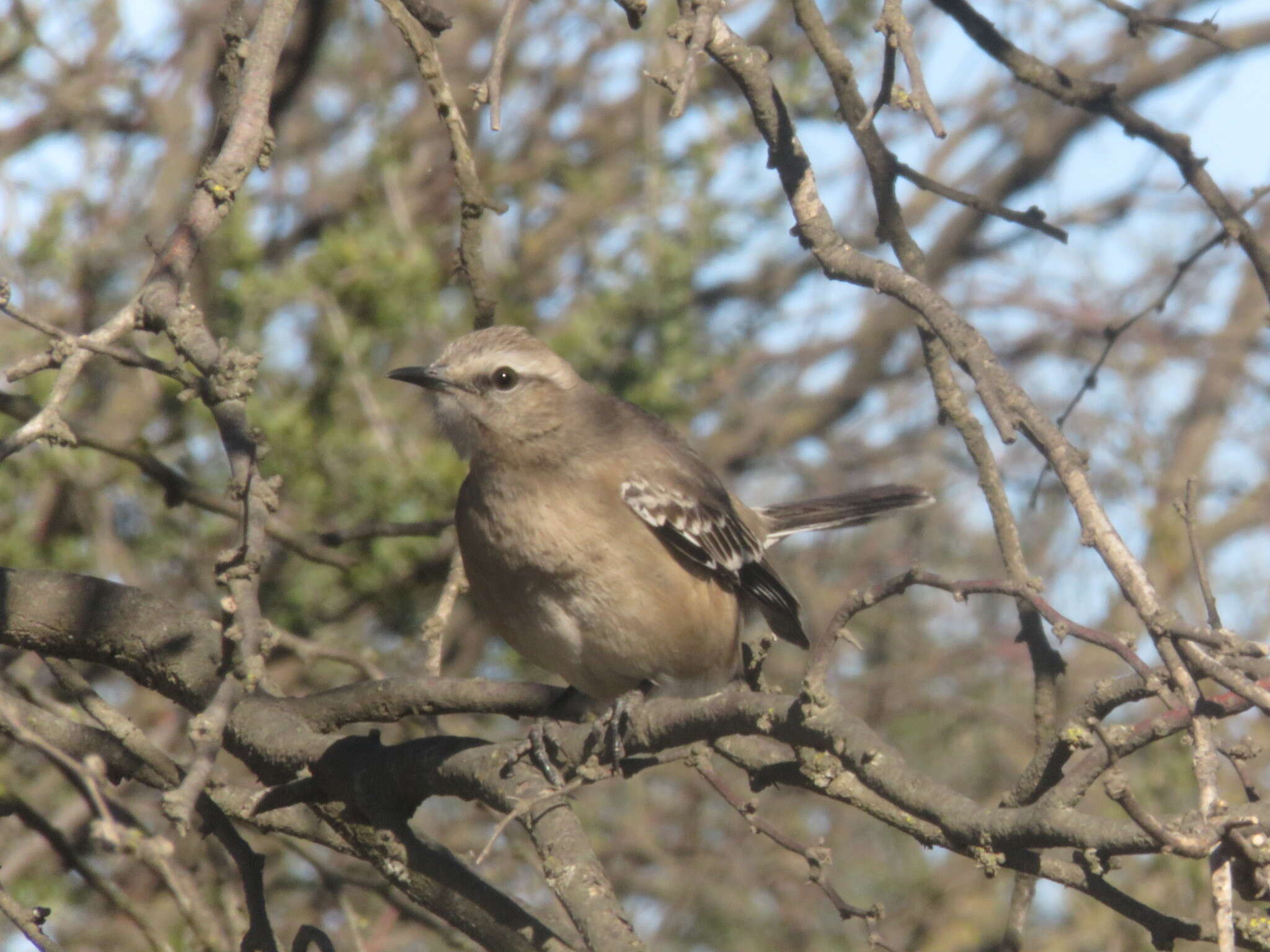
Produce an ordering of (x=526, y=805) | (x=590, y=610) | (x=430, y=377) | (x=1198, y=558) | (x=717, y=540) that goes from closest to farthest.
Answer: (x=1198, y=558)
(x=526, y=805)
(x=590, y=610)
(x=430, y=377)
(x=717, y=540)

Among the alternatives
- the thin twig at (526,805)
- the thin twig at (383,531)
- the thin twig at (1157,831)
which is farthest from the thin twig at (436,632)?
the thin twig at (1157,831)

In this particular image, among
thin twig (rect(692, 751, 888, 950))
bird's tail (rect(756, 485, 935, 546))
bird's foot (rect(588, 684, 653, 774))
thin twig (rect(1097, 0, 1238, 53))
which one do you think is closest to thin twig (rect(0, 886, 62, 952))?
bird's foot (rect(588, 684, 653, 774))

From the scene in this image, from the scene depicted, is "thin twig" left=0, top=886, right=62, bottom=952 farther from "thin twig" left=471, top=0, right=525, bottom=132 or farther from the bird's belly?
the bird's belly

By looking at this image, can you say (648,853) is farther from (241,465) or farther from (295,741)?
(241,465)

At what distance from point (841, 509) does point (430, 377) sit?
245cm

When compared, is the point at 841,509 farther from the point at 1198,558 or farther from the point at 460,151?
the point at 1198,558

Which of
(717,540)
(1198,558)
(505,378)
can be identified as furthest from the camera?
(717,540)

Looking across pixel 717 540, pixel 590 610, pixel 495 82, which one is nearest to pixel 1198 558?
pixel 495 82

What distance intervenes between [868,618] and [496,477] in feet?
17.9

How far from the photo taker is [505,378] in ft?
16.9

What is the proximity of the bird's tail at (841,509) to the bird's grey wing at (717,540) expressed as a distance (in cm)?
57

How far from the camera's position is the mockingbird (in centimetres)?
498

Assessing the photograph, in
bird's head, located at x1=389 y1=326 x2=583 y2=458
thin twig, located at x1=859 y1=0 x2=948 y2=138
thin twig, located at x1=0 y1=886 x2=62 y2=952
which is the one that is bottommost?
thin twig, located at x1=0 y1=886 x2=62 y2=952

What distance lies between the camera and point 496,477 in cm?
511
